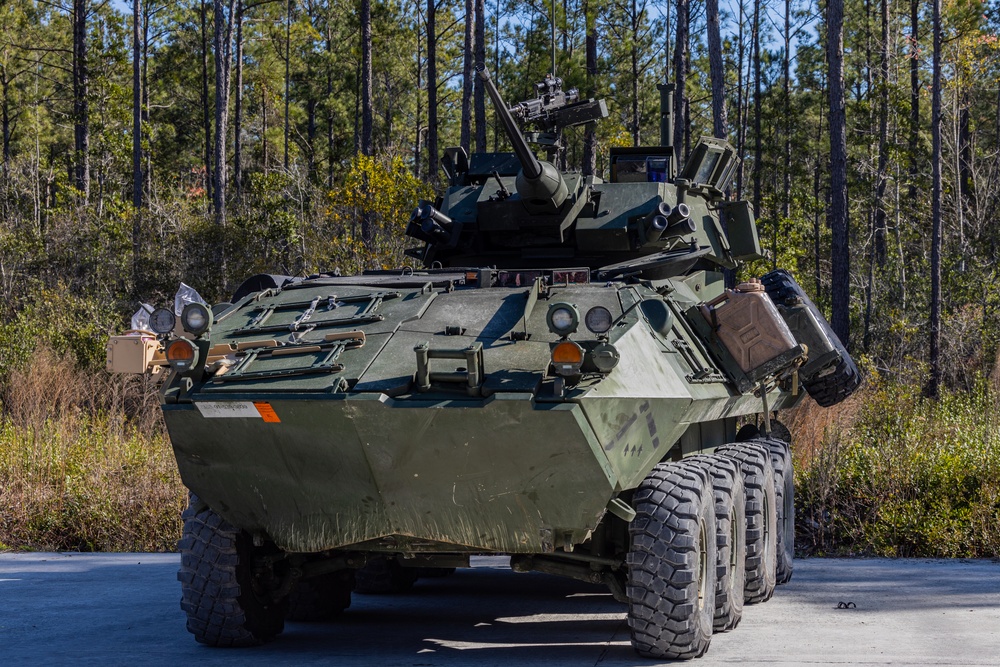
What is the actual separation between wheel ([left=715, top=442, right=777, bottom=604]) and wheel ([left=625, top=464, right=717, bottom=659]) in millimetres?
1486

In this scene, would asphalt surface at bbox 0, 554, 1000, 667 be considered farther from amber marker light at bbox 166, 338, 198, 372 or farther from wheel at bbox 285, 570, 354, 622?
amber marker light at bbox 166, 338, 198, 372

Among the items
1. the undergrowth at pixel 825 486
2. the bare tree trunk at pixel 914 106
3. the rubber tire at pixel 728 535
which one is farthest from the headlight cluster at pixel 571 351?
the bare tree trunk at pixel 914 106

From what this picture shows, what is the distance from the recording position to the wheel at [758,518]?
780 cm

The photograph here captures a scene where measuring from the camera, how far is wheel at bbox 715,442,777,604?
7797mm

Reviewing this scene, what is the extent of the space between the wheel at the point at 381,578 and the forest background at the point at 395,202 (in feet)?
10.1

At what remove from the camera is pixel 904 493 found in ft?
37.0

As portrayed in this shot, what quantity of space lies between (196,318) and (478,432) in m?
1.73

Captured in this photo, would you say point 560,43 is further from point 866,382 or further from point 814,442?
point 814,442

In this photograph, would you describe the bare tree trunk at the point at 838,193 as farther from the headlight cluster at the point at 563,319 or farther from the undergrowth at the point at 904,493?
the headlight cluster at the point at 563,319

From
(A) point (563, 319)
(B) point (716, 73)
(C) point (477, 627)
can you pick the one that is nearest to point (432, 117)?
(B) point (716, 73)

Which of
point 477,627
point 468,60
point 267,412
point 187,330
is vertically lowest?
point 477,627

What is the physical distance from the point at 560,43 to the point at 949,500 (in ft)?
82.2

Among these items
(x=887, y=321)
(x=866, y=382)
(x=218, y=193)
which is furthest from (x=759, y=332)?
(x=218, y=193)

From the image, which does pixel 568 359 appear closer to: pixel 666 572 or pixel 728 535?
pixel 666 572
